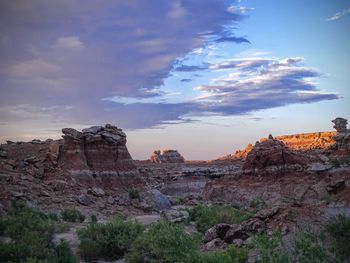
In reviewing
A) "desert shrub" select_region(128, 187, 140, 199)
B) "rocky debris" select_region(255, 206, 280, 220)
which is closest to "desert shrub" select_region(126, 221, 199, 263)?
"rocky debris" select_region(255, 206, 280, 220)

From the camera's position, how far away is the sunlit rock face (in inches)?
1353

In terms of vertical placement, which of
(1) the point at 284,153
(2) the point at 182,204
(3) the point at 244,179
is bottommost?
(2) the point at 182,204

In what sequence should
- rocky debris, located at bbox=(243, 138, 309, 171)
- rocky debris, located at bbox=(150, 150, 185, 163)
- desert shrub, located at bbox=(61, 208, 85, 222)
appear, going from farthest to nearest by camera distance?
rocky debris, located at bbox=(150, 150, 185, 163)
rocky debris, located at bbox=(243, 138, 309, 171)
desert shrub, located at bbox=(61, 208, 85, 222)

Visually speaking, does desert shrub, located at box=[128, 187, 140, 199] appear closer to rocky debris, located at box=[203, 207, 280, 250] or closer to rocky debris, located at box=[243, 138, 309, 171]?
rocky debris, located at box=[243, 138, 309, 171]

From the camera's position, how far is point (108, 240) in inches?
551

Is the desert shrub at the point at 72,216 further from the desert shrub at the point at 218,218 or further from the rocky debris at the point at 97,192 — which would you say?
the desert shrub at the point at 218,218

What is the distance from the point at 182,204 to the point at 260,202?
37.0ft

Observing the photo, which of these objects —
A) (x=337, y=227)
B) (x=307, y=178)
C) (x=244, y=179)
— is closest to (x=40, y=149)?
(x=244, y=179)

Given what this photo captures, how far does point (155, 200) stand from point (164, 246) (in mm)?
22391

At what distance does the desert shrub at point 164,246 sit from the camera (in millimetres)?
10594

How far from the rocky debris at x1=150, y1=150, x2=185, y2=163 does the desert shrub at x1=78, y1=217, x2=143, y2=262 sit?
78.9 m

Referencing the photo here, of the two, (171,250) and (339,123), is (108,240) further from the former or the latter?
(339,123)

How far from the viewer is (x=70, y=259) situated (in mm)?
11797

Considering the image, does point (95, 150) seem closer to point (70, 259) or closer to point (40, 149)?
point (40, 149)
